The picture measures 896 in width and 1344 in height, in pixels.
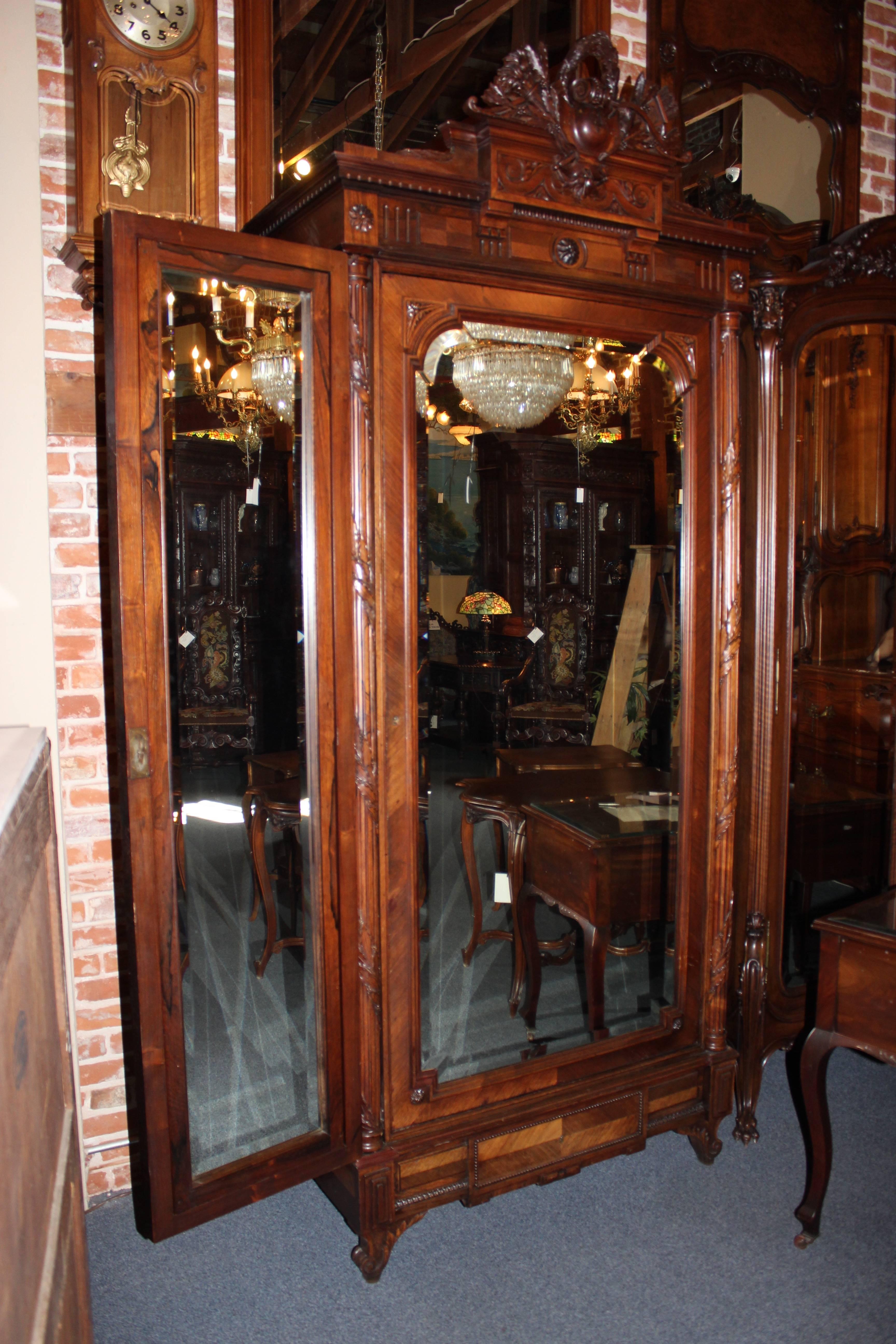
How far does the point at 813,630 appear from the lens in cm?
301

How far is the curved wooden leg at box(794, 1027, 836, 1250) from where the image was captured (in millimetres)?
2389

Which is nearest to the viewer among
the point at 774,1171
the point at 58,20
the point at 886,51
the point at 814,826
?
the point at 58,20

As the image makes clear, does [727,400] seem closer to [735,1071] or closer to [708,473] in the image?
[708,473]

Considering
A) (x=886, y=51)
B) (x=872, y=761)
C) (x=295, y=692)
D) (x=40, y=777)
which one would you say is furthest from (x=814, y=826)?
(x=886, y=51)

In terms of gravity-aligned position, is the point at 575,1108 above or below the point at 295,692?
below

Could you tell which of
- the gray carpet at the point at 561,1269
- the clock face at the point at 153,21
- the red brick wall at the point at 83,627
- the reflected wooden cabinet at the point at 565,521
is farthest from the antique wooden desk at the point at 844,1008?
the clock face at the point at 153,21

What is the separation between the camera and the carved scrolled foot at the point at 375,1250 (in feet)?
7.42

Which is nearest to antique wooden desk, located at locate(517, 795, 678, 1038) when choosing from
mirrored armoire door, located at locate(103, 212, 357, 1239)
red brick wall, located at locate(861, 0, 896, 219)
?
mirrored armoire door, located at locate(103, 212, 357, 1239)

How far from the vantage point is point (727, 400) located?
263 cm

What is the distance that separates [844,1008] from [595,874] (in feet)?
2.30

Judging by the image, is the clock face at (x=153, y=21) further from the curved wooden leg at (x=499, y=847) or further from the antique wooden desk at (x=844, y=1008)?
the antique wooden desk at (x=844, y=1008)

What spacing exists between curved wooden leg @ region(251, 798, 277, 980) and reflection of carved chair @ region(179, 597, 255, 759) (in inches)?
6.6

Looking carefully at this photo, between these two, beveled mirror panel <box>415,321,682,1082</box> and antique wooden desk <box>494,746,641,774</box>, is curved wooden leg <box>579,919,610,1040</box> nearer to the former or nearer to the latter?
beveled mirror panel <box>415,321,682,1082</box>

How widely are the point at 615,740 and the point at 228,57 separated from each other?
2.12 meters
